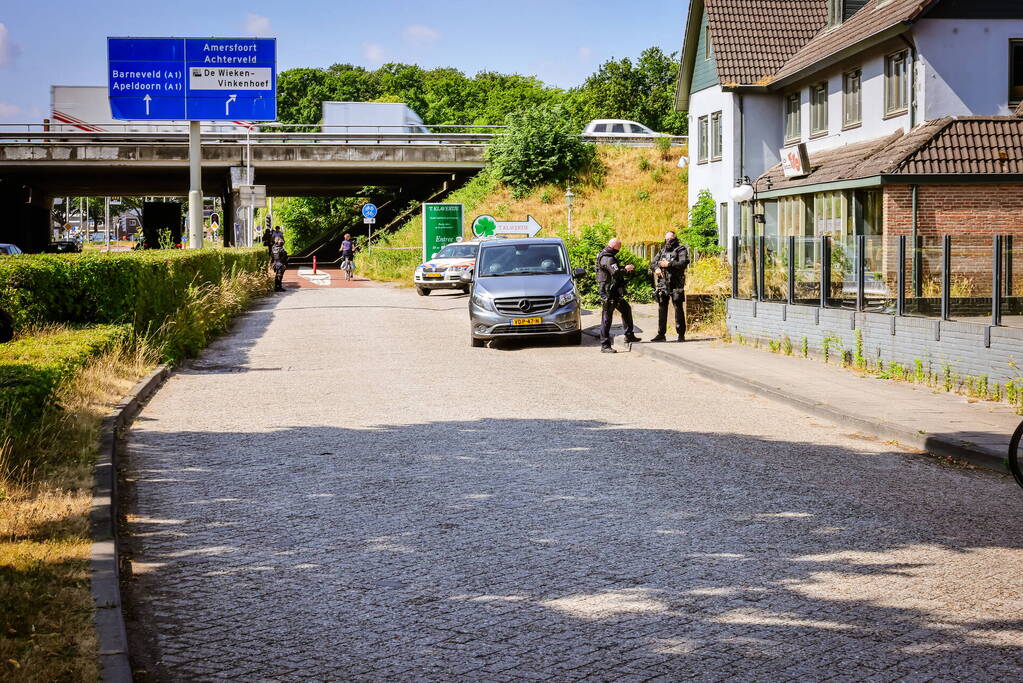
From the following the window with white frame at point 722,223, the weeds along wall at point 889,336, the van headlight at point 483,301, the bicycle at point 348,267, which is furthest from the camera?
the bicycle at point 348,267

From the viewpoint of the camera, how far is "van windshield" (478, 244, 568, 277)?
21.9m

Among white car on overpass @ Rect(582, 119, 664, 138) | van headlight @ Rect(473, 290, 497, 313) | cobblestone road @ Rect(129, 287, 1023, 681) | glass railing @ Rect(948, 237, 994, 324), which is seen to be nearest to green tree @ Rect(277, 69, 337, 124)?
white car on overpass @ Rect(582, 119, 664, 138)

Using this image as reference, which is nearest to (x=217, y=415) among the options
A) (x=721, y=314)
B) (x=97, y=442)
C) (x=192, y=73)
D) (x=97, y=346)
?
(x=97, y=346)

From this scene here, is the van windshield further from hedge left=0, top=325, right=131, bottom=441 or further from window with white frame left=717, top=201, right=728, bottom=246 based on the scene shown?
window with white frame left=717, top=201, right=728, bottom=246

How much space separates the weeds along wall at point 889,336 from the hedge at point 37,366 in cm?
942

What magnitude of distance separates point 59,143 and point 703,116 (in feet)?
98.5

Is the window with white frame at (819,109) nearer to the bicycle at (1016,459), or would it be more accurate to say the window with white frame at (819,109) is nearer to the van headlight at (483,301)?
the van headlight at (483,301)

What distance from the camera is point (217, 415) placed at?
12.7m

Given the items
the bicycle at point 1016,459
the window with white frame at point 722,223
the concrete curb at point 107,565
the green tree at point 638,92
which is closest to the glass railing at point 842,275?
the bicycle at point 1016,459

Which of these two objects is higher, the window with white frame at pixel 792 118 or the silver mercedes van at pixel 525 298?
the window with white frame at pixel 792 118

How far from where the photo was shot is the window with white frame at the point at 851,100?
31.2 meters

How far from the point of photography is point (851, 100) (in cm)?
3178

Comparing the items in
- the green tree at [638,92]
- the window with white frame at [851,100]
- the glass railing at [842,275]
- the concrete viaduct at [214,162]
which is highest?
the green tree at [638,92]

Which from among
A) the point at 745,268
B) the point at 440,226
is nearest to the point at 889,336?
the point at 745,268
